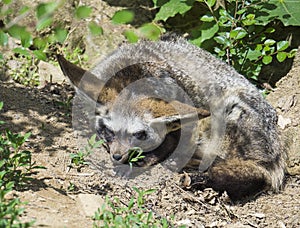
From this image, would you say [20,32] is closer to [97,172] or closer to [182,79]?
[97,172]

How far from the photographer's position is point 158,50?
288 inches

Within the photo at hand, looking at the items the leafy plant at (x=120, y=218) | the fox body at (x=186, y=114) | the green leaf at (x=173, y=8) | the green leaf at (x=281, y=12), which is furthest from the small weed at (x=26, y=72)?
the leafy plant at (x=120, y=218)

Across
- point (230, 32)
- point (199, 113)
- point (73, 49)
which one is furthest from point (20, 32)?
point (73, 49)

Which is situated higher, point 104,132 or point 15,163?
point 15,163

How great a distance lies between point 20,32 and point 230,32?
4544mm

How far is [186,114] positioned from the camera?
5648mm

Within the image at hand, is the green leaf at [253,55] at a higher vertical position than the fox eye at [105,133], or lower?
higher

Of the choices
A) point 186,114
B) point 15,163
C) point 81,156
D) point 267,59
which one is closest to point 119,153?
point 81,156

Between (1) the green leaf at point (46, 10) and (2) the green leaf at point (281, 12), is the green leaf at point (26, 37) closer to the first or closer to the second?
(1) the green leaf at point (46, 10)

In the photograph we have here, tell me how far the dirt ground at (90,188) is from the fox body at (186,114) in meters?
0.22

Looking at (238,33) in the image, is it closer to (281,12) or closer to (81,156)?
(281,12)

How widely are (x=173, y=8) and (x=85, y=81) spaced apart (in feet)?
9.77

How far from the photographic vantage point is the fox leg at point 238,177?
19.7ft

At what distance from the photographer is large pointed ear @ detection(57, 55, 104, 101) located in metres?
6.07
